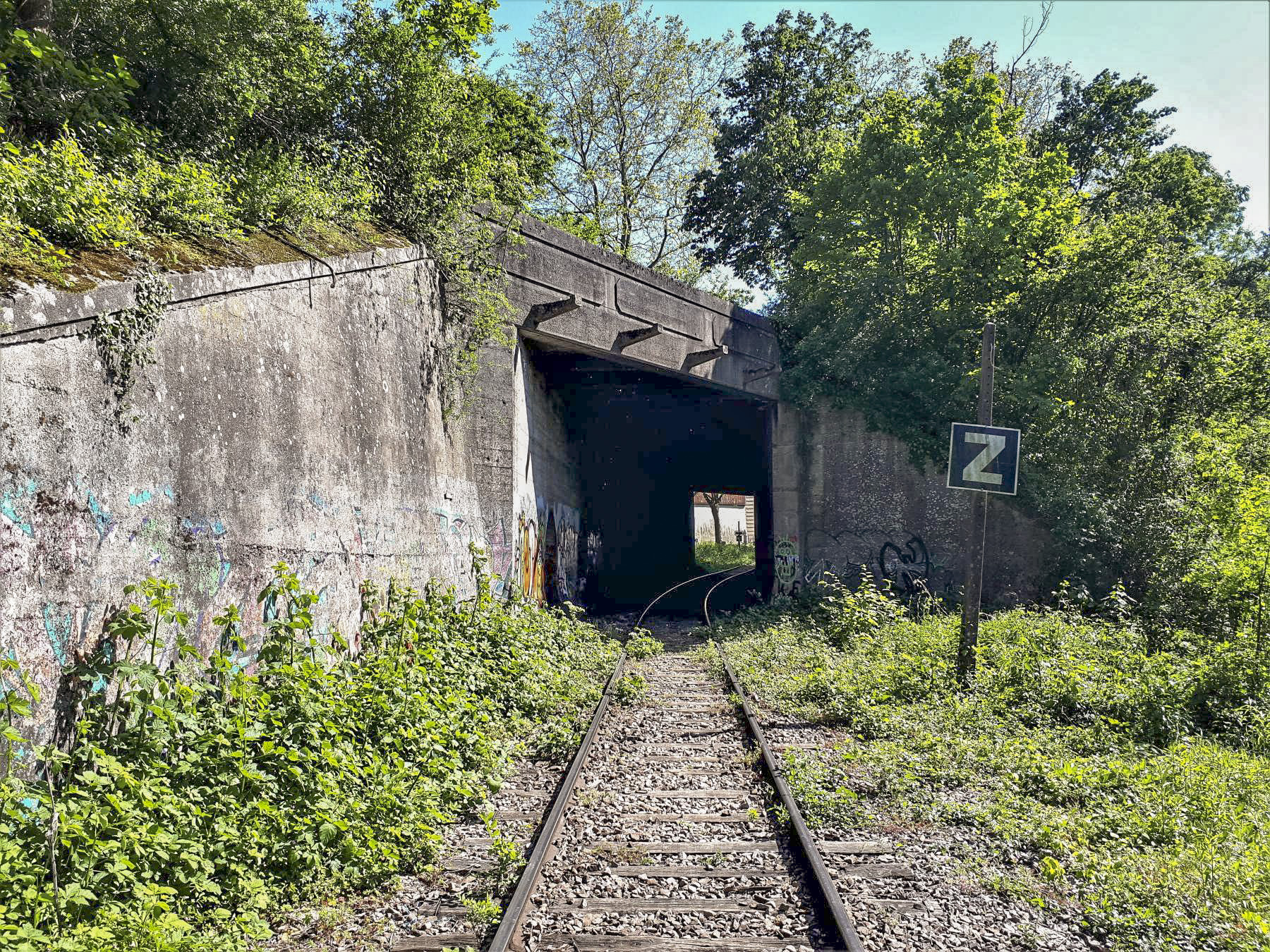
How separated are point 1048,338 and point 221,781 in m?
14.7

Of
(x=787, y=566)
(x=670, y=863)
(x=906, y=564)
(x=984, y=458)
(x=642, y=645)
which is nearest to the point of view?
(x=670, y=863)

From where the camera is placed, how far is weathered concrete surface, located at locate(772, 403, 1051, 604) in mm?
15781

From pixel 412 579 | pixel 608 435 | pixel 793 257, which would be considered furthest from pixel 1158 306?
pixel 412 579

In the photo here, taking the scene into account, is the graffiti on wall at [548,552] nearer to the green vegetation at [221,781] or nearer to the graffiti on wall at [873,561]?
the graffiti on wall at [873,561]

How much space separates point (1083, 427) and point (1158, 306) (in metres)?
2.69

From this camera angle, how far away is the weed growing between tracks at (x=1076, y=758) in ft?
14.7

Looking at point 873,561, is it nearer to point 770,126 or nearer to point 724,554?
point 770,126

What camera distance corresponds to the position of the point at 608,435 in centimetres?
2136

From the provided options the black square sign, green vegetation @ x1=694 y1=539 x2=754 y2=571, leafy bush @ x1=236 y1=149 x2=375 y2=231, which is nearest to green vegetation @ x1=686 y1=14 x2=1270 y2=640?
the black square sign

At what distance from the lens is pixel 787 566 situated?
57.9 ft

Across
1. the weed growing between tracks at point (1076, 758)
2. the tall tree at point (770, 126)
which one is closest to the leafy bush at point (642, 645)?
the weed growing between tracks at point (1076, 758)

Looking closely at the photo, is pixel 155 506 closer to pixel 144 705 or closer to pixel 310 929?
pixel 144 705

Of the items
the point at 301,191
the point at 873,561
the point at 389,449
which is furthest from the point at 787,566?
the point at 301,191

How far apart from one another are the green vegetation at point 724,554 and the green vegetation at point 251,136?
23.8 metres
